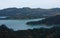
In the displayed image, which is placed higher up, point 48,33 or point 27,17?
point 48,33

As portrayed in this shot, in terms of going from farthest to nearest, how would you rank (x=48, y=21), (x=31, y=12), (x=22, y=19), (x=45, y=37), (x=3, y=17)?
1. (x=31, y=12)
2. (x=3, y=17)
3. (x=22, y=19)
4. (x=48, y=21)
5. (x=45, y=37)

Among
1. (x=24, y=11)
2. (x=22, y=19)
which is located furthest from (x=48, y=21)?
(x=24, y=11)

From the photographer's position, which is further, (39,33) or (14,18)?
(14,18)

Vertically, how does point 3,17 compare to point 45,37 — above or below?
below

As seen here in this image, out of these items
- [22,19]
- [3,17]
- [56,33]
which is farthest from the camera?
[3,17]

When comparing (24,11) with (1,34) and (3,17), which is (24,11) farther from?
(1,34)

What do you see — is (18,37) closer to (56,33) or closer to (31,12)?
(56,33)

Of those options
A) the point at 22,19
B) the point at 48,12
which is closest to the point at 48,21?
the point at 22,19

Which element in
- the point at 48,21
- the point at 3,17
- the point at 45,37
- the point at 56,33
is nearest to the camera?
the point at 45,37

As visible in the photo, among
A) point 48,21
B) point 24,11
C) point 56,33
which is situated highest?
point 56,33
